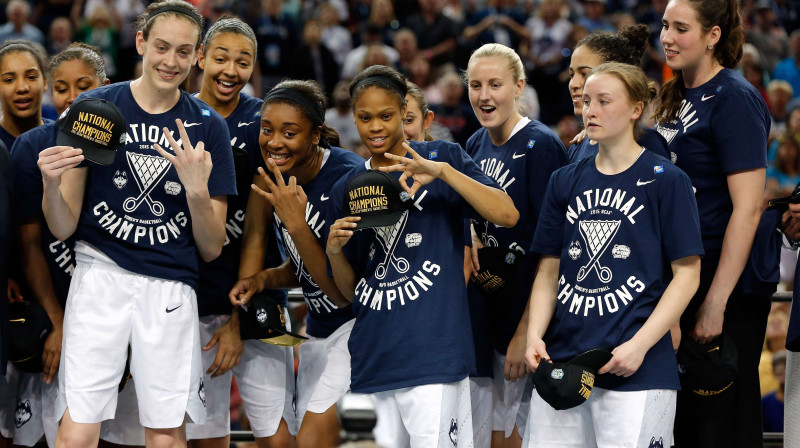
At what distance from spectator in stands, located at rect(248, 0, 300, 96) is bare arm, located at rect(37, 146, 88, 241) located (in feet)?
22.0

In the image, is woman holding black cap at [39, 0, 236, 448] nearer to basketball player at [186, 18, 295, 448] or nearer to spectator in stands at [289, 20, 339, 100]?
basketball player at [186, 18, 295, 448]

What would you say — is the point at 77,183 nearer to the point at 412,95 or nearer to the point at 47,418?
the point at 47,418

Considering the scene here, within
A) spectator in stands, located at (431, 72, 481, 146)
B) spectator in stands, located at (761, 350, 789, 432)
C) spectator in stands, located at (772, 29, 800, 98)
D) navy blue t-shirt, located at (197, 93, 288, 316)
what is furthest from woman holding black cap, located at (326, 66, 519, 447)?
spectator in stands, located at (772, 29, 800, 98)

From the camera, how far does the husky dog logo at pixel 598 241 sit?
3.34 meters

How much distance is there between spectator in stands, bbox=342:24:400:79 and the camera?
1006 cm

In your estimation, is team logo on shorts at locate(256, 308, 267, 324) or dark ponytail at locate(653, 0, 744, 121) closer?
dark ponytail at locate(653, 0, 744, 121)

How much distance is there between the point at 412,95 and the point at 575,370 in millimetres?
1697

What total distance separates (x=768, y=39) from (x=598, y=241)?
29.6 feet

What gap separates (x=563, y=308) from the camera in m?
3.45

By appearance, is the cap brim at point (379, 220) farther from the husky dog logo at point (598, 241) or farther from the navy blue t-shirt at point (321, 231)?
the husky dog logo at point (598, 241)

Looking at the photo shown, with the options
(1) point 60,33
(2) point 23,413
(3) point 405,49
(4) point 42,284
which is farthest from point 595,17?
(2) point 23,413

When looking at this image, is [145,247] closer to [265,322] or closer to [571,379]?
[265,322]

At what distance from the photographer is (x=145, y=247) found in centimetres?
361

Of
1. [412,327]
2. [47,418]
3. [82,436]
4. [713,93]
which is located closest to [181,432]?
[82,436]
